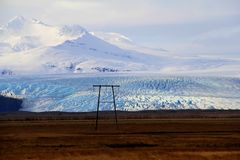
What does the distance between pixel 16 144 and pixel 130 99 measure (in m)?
68.8

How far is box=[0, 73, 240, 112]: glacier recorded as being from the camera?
10431 centimetres

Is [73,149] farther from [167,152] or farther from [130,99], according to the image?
[130,99]

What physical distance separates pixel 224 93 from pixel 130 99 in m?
17.9

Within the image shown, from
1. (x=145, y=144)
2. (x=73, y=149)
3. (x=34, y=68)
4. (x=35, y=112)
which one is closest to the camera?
(x=73, y=149)

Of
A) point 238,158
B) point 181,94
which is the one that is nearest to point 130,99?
point 181,94

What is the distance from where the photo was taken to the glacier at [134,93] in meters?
104

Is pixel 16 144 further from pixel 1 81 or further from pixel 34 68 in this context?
pixel 34 68

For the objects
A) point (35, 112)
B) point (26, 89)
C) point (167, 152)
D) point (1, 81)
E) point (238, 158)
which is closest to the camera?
point (238, 158)

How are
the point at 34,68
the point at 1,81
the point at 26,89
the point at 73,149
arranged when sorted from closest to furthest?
the point at 73,149 < the point at 26,89 < the point at 1,81 < the point at 34,68

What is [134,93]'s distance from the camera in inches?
4188

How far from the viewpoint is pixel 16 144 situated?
36.3 metres

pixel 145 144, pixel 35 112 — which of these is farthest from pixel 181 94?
pixel 145 144

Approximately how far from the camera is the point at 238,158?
27.6m

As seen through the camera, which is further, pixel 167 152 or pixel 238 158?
pixel 167 152
